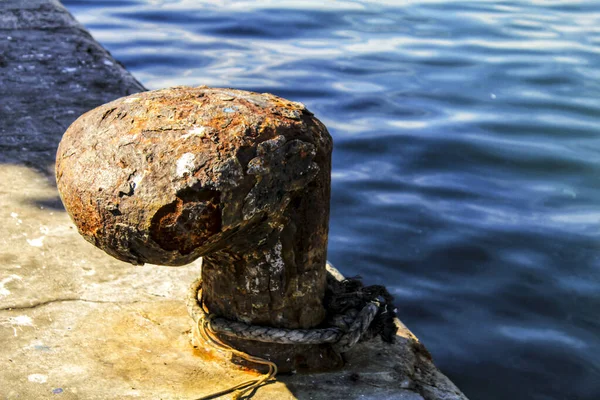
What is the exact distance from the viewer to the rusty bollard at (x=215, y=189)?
201 cm

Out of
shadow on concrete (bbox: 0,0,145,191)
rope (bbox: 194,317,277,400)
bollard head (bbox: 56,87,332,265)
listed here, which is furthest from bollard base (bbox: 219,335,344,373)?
shadow on concrete (bbox: 0,0,145,191)

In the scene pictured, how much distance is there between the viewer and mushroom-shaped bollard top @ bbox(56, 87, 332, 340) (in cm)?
201

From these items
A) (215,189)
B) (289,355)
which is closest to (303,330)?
(289,355)

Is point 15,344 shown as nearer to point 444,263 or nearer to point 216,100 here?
point 216,100

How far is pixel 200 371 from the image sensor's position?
244 centimetres

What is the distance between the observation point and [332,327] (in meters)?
2.51

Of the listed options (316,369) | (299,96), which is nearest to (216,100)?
(316,369)

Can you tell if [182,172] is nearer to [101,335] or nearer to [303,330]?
[303,330]

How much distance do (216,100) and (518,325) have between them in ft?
7.95

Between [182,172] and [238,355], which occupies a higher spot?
[182,172]

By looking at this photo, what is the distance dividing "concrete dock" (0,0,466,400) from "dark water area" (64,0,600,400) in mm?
1289

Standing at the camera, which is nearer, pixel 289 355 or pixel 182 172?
pixel 182 172

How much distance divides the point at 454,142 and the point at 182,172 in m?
4.28

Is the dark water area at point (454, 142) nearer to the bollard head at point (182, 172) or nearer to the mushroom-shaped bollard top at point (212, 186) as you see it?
the mushroom-shaped bollard top at point (212, 186)
